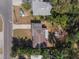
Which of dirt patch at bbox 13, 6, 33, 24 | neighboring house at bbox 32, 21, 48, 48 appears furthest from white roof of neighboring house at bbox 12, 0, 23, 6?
neighboring house at bbox 32, 21, 48, 48

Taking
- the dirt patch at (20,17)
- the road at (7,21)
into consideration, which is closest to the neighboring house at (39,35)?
the dirt patch at (20,17)

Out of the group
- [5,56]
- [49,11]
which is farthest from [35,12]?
[5,56]

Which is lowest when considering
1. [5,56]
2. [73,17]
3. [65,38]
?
[5,56]

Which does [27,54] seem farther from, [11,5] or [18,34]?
[11,5]

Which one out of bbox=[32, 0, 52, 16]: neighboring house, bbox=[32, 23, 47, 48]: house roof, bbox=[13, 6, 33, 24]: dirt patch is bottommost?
bbox=[32, 23, 47, 48]: house roof

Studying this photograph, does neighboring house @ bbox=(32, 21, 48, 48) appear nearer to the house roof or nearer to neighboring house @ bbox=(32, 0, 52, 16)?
the house roof
